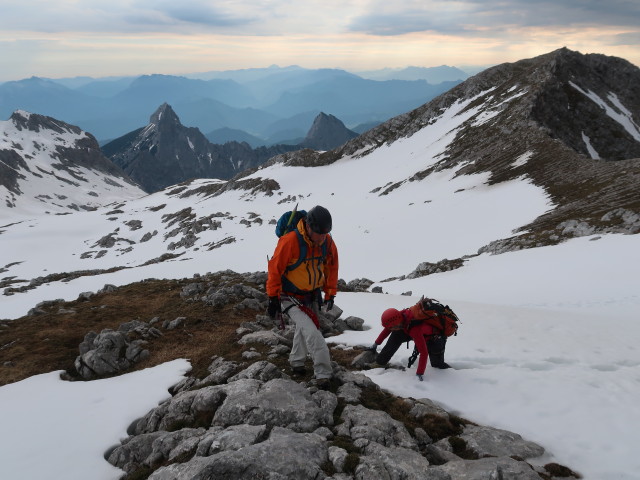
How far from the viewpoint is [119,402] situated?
10.2 metres

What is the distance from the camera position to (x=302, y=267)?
9.43 m

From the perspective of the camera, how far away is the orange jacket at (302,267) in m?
9.08

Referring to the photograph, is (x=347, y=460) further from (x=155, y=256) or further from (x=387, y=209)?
(x=155, y=256)

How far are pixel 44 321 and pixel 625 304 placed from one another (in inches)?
1017

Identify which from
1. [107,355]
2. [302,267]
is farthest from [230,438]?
[107,355]

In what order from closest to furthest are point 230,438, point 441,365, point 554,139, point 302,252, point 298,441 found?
point 298,441, point 230,438, point 302,252, point 441,365, point 554,139

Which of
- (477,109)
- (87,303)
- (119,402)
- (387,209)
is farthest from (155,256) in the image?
(477,109)

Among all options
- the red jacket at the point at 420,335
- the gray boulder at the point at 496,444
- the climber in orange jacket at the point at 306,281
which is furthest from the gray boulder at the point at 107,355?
the gray boulder at the point at 496,444

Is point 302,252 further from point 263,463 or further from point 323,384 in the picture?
point 263,463

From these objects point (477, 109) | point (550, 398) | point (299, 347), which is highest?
point (477, 109)

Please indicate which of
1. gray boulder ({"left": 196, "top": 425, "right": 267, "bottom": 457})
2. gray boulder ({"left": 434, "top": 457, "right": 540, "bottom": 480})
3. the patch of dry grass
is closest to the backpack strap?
gray boulder ({"left": 196, "top": 425, "right": 267, "bottom": 457})

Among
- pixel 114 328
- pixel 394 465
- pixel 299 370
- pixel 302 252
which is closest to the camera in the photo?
pixel 394 465

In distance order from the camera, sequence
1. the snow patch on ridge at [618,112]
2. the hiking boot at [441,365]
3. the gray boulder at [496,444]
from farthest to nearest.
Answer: the snow patch on ridge at [618,112], the hiking boot at [441,365], the gray boulder at [496,444]

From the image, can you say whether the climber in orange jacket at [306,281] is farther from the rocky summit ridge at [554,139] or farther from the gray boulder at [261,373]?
the rocky summit ridge at [554,139]
